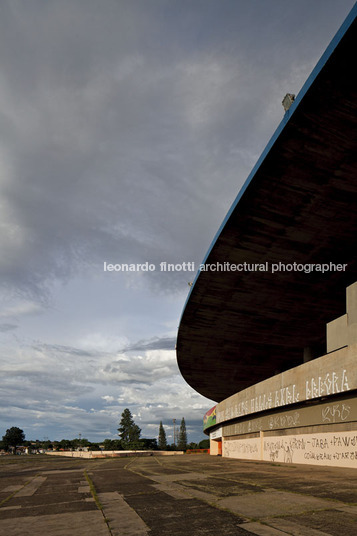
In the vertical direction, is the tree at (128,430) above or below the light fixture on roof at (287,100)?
below

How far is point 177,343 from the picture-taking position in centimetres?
3269

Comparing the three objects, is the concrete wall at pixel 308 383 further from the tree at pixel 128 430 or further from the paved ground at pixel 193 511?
the tree at pixel 128 430

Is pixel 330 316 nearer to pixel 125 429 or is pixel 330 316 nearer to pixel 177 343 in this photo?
pixel 177 343

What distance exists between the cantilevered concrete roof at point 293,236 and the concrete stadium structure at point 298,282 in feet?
0.14

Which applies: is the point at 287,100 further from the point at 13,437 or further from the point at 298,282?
the point at 13,437

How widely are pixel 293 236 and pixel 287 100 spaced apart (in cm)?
681

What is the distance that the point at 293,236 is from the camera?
17094 millimetres

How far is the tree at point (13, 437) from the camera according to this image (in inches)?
6181

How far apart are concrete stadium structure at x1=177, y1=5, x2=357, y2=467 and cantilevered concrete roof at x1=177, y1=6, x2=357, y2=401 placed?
43 millimetres

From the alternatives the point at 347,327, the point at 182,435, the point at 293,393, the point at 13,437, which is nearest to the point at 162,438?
the point at 182,435

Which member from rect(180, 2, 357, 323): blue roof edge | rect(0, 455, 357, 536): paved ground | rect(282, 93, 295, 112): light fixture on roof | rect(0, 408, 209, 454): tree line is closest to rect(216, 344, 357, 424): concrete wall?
rect(0, 455, 357, 536): paved ground

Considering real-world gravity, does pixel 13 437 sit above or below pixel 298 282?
below

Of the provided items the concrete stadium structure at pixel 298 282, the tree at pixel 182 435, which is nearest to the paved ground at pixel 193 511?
the concrete stadium structure at pixel 298 282

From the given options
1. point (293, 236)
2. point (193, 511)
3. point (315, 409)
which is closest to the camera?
point (193, 511)
